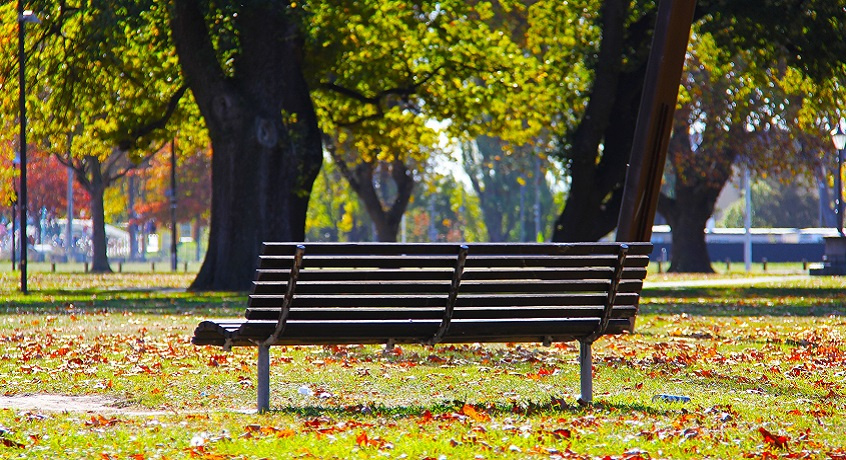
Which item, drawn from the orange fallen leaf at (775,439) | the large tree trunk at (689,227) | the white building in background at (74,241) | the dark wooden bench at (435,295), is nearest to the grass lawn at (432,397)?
the orange fallen leaf at (775,439)

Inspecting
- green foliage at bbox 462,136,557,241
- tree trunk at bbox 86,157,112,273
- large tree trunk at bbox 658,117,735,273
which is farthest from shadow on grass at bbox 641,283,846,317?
green foliage at bbox 462,136,557,241

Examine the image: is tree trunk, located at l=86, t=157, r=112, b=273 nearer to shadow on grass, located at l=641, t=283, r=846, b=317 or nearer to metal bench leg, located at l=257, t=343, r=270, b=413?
shadow on grass, located at l=641, t=283, r=846, b=317

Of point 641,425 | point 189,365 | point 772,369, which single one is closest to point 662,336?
point 772,369

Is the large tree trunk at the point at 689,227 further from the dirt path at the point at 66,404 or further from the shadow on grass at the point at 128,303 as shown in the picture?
the dirt path at the point at 66,404

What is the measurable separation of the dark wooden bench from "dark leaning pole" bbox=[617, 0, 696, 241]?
3.83 m

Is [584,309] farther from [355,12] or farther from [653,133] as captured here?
[355,12]

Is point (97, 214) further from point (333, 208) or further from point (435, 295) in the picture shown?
point (435, 295)

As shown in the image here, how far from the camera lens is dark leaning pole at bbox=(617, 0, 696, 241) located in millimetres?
12062

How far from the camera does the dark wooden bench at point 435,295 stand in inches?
301

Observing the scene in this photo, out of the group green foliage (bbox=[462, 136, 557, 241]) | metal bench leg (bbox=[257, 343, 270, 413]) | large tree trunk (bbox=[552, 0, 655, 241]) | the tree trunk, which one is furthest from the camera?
green foliage (bbox=[462, 136, 557, 241])

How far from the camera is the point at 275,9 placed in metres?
26.3

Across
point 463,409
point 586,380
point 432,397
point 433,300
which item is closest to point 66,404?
point 432,397

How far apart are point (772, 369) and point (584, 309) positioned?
9.78 ft

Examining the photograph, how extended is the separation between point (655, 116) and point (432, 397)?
14.3 ft
